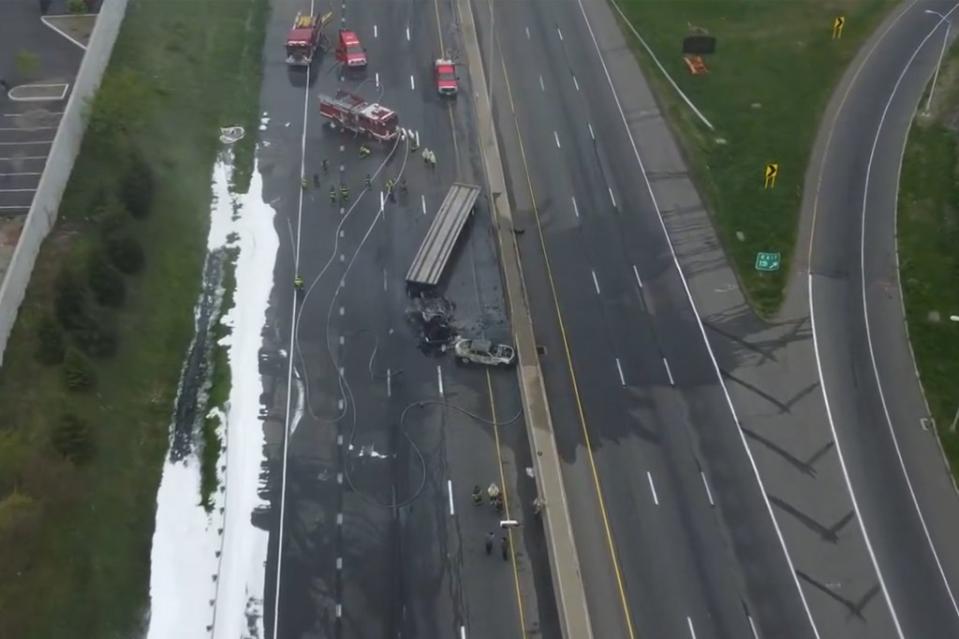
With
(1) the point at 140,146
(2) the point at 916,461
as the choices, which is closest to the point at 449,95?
(1) the point at 140,146

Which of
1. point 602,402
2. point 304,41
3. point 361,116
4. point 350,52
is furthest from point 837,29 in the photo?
point 602,402

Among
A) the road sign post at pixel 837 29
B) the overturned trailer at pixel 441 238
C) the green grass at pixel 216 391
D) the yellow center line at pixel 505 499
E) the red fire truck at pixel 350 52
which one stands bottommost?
the green grass at pixel 216 391

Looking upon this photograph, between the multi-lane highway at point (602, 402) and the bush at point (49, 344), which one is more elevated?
the bush at point (49, 344)

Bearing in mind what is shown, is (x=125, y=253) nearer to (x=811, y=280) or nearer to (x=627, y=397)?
(x=627, y=397)

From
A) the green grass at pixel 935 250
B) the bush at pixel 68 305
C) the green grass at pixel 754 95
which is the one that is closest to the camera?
the bush at pixel 68 305

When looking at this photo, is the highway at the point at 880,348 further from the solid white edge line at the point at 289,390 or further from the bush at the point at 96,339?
the bush at the point at 96,339

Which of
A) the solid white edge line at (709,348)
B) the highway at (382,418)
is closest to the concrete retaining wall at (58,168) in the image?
the highway at (382,418)
